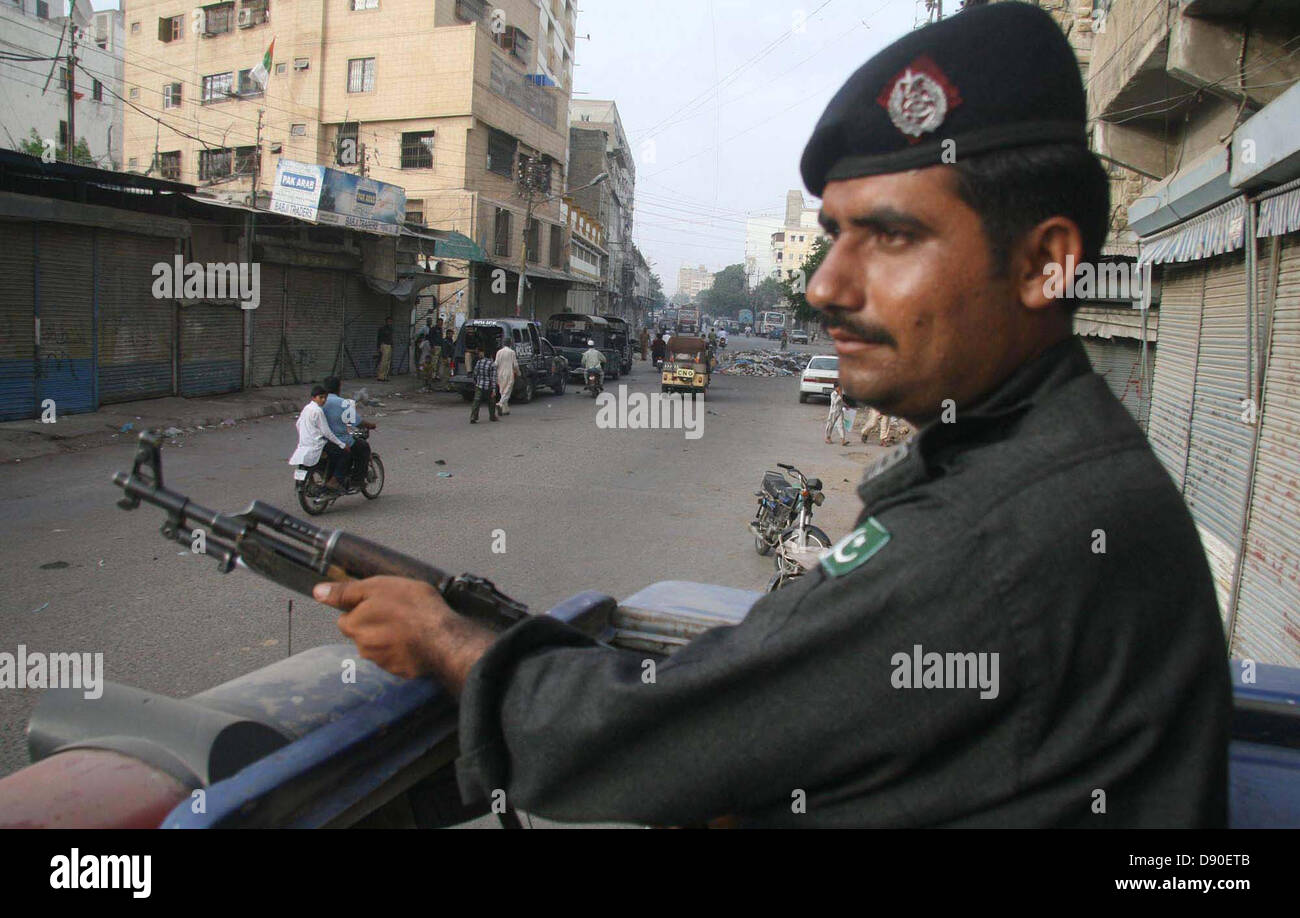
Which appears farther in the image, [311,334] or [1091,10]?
[311,334]

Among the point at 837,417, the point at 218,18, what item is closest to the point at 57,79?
the point at 218,18

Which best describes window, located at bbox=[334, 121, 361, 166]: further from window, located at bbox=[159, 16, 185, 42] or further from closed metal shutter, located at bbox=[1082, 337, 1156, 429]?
closed metal shutter, located at bbox=[1082, 337, 1156, 429]

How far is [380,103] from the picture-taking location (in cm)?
3250

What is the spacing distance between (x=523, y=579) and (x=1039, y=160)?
617 centimetres

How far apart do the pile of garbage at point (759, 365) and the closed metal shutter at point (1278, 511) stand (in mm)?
32458

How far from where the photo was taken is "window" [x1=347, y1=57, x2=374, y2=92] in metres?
32.8

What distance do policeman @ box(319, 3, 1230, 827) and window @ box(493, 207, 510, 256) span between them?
34405 mm

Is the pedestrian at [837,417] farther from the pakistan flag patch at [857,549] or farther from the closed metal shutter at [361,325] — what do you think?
the pakistan flag patch at [857,549]

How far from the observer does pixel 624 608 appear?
2336 millimetres

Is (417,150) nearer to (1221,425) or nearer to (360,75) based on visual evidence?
(360,75)

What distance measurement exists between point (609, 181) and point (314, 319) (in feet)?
160

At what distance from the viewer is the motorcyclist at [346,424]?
30.4 feet
